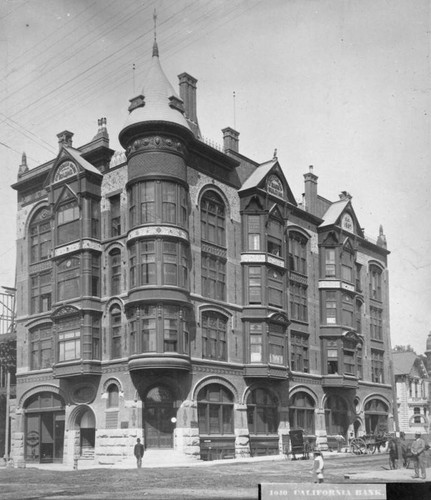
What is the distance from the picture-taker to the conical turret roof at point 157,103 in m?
40.9

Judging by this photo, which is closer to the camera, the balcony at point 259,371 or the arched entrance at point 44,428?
the arched entrance at point 44,428

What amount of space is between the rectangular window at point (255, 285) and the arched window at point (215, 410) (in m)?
6.06

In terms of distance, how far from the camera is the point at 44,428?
148 feet

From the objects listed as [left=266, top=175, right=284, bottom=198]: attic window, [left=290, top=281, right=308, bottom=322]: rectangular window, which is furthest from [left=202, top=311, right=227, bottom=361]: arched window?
[left=266, top=175, right=284, bottom=198]: attic window

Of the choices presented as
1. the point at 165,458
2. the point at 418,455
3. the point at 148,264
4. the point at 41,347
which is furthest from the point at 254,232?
the point at 418,455

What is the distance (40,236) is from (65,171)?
5016 millimetres

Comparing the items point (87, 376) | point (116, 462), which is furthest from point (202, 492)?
point (87, 376)

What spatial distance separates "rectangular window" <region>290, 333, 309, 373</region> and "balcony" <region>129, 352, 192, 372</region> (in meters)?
13.4

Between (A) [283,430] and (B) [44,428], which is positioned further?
(A) [283,430]

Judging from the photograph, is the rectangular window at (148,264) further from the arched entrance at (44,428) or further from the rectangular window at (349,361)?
the rectangular window at (349,361)

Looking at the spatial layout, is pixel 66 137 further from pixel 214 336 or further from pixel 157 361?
pixel 157 361

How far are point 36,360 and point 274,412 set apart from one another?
605 inches

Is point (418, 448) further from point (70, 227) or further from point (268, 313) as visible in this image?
point (70, 227)

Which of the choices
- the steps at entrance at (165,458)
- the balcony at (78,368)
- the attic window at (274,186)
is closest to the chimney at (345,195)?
the attic window at (274,186)
